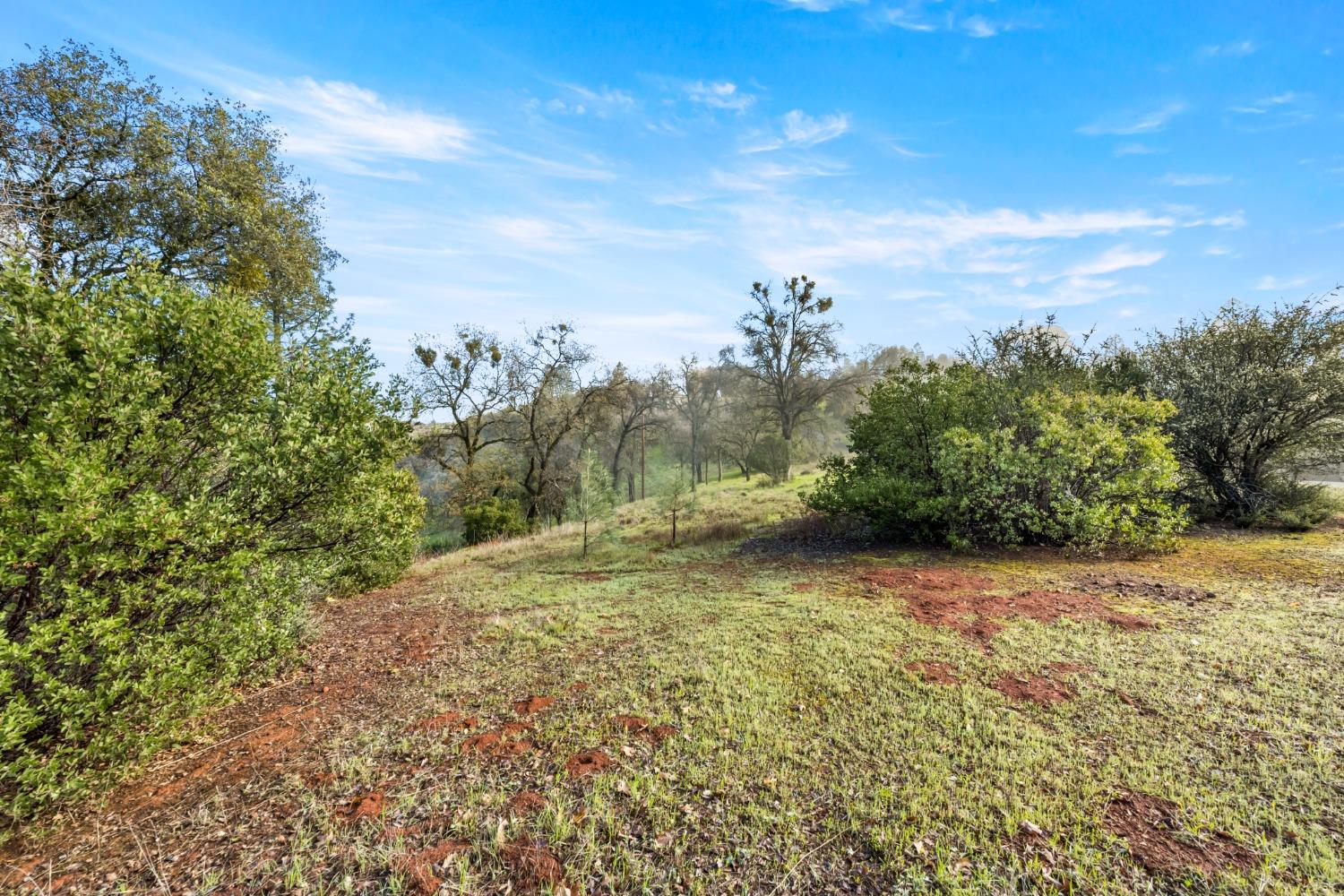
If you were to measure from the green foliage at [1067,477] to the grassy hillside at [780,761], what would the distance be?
104 inches

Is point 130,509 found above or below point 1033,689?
above

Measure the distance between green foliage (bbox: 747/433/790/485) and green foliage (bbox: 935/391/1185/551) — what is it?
52.9 feet

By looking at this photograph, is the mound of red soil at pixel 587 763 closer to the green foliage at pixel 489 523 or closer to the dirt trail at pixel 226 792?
the dirt trail at pixel 226 792

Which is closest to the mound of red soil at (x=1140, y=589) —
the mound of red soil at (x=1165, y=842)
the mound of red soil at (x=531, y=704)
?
the mound of red soil at (x=1165, y=842)

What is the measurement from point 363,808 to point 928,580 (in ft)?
26.1

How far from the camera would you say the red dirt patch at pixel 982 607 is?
571cm

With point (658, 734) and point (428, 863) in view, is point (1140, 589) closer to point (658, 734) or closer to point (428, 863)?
point (658, 734)

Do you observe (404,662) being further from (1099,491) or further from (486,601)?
(1099,491)

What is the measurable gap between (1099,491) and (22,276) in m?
13.9

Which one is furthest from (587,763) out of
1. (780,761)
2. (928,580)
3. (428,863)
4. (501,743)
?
(928,580)

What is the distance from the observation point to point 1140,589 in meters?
6.88

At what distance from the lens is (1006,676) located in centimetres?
452

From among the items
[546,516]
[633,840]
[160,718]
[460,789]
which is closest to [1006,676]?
[633,840]

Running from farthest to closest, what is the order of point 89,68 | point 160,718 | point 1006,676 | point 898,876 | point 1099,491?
point 89,68 → point 1099,491 → point 1006,676 → point 160,718 → point 898,876
